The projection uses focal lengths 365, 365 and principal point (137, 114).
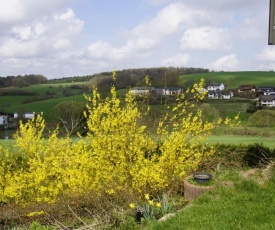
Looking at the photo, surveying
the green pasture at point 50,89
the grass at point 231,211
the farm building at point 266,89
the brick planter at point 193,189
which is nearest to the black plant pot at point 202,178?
the brick planter at point 193,189

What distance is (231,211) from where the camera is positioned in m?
5.27

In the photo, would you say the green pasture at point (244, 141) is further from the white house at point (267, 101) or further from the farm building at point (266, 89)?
the farm building at point (266, 89)

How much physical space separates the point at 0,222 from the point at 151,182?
4043 millimetres

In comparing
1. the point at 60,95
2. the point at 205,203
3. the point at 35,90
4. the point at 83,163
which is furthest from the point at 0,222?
the point at 35,90


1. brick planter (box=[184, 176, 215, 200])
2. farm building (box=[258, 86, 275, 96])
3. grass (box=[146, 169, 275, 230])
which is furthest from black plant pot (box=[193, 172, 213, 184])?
farm building (box=[258, 86, 275, 96])

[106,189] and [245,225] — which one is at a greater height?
[245,225]

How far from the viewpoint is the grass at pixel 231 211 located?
4.79 m

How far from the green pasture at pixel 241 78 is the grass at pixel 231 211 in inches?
2199

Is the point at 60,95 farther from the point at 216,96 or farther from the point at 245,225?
Answer: the point at 245,225

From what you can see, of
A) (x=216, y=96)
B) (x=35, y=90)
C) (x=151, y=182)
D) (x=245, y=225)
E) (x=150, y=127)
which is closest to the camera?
(x=245, y=225)

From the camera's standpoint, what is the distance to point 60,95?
59562 mm

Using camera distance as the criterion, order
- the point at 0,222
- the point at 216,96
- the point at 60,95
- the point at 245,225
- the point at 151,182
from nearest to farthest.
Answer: the point at 245,225 → the point at 151,182 → the point at 0,222 → the point at 216,96 → the point at 60,95

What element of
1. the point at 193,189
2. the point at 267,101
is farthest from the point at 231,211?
the point at 267,101

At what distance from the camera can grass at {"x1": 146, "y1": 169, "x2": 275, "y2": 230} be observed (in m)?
4.79
